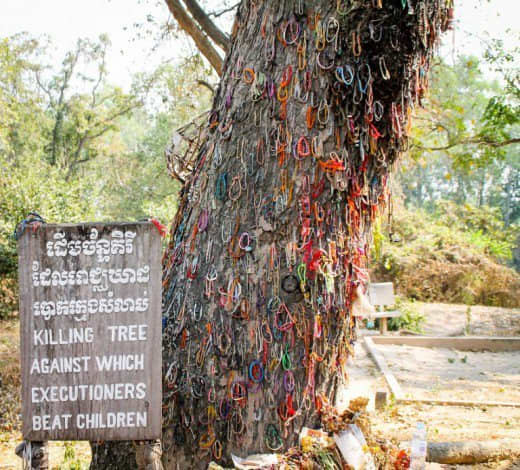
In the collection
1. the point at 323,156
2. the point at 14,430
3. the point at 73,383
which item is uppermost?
the point at 323,156

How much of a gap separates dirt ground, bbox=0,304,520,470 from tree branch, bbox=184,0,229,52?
5166mm

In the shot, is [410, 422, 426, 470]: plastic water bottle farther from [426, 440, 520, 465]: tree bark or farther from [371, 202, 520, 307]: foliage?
[371, 202, 520, 307]: foliage

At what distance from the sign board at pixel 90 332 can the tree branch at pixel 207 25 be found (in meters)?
5.72

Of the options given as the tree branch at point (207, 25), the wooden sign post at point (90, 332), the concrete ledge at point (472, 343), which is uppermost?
the tree branch at point (207, 25)

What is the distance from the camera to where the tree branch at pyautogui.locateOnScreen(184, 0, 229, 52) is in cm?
767

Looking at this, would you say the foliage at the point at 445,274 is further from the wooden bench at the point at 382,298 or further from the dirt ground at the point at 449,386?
the wooden bench at the point at 382,298

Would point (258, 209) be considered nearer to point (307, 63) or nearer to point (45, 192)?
point (307, 63)

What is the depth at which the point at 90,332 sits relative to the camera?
2654 mm

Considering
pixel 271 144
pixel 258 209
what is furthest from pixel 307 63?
pixel 258 209

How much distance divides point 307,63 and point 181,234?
1375 millimetres

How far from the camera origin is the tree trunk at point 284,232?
3143 mm

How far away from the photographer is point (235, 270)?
3215 mm

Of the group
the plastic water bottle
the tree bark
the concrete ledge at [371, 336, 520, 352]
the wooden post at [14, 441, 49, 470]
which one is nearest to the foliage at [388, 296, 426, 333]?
the concrete ledge at [371, 336, 520, 352]

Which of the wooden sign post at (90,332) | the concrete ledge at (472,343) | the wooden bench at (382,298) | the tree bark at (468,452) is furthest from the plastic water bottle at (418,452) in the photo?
the wooden bench at (382,298)
